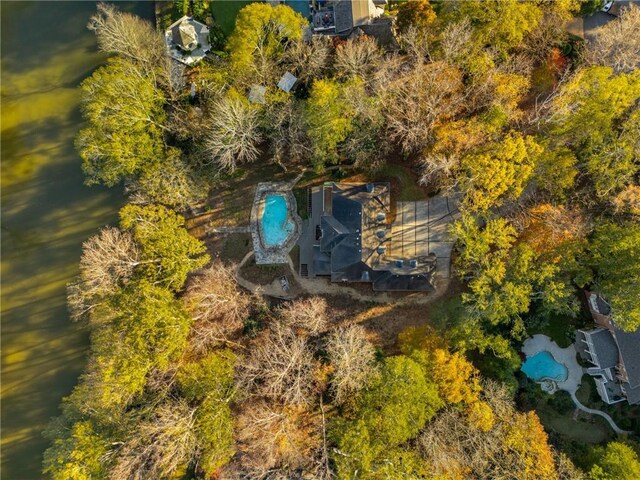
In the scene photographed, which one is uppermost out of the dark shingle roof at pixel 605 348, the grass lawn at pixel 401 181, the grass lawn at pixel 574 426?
the grass lawn at pixel 401 181

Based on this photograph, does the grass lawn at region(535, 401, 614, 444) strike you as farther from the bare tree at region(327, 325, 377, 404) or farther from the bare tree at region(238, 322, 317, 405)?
the bare tree at region(238, 322, 317, 405)

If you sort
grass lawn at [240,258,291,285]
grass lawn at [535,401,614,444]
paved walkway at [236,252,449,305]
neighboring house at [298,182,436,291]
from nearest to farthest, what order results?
grass lawn at [535,401,614,444] < neighboring house at [298,182,436,291] < paved walkway at [236,252,449,305] < grass lawn at [240,258,291,285]

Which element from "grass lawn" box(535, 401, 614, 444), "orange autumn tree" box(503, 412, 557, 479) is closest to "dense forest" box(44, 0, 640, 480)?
"orange autumn tree" box(503, 412, 557, 479)

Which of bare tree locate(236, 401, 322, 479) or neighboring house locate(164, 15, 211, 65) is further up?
neighboring house locate(164, 15, 211, 65)

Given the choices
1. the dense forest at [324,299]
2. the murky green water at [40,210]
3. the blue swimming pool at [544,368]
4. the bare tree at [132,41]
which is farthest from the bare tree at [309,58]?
the blue swimming pool at [544,368]

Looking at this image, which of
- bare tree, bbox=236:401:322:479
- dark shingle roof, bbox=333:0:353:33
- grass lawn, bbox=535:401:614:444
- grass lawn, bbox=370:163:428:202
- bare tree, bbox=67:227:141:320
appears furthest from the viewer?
grass lawn, bbox=370:163:428:202

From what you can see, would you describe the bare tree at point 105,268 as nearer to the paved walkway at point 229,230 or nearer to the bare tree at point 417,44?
the paved walkway at point 229,230

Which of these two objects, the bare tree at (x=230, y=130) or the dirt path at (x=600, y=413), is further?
the dirt path at (x=600, y=413)
